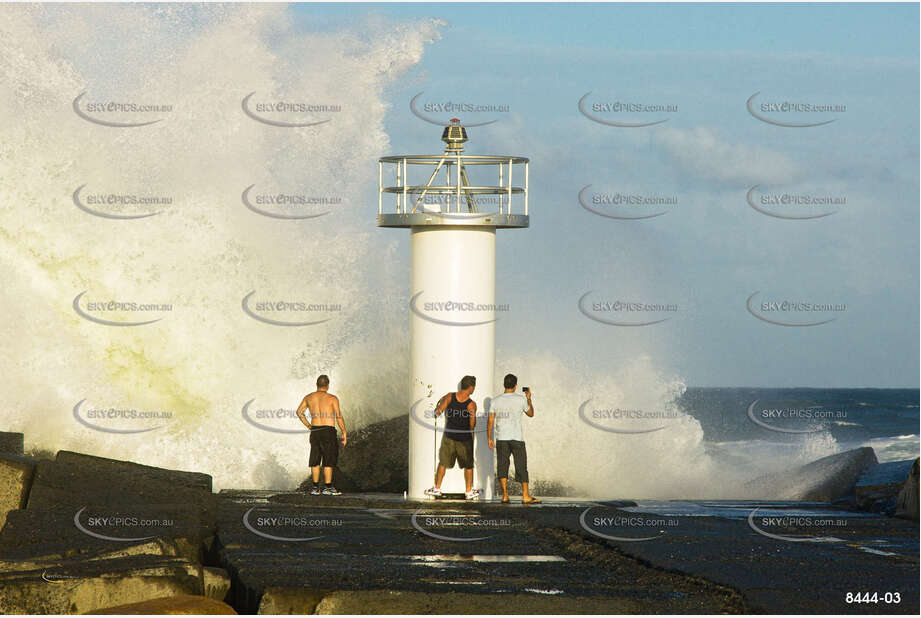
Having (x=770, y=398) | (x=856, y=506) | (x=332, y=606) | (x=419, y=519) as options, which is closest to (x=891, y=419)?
(x=770, y=398)

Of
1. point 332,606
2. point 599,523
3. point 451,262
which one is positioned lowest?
point 332,606

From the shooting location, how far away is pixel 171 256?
2317 cm

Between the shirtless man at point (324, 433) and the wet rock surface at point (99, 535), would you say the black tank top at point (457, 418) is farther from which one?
the wet rock surface at point (99, 535)

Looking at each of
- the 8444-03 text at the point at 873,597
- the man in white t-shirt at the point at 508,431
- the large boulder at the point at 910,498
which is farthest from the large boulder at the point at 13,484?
the large boulder at the point at 910,498

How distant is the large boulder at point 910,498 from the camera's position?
12.0 meters

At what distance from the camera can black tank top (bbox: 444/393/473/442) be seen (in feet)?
44.7

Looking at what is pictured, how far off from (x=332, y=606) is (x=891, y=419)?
5632 cm

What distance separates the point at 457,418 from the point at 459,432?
16cm

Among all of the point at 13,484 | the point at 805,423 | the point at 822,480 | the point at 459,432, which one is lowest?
the point at 13,484

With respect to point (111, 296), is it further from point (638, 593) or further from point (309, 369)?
point (638, 593)

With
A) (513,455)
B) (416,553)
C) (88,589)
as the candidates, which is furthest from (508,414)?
(88,589)

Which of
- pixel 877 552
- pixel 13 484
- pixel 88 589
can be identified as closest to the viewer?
pixel 88 589

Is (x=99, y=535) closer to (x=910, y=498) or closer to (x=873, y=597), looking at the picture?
(x=873, y=597)

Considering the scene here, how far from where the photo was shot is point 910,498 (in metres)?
12.1
